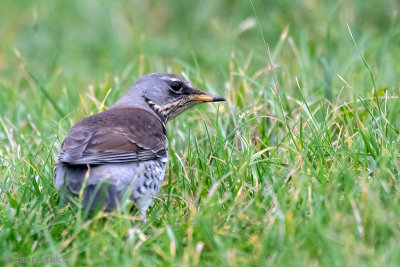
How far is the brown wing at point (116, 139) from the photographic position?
455 cm

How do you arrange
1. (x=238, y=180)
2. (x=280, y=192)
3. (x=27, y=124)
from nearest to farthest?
(x=280, y=192) < (x=238, y=180) < (x=27, y=124)

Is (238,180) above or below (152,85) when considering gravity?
below

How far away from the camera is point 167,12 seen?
421 inches

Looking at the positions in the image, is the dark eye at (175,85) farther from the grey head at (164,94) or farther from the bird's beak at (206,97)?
the bird's beak at (206,97)

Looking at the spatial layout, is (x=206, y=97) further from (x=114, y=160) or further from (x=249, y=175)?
(x=114, y=160)

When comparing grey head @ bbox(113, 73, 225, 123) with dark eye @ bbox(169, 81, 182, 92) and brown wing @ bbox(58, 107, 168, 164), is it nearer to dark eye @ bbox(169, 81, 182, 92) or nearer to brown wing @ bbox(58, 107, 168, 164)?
dark eye @ bbox(169, 81, 182, 92)

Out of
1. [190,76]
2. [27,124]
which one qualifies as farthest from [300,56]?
[27,124]

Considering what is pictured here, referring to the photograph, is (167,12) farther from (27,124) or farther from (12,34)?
(27,124)

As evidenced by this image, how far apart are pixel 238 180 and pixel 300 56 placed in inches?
121

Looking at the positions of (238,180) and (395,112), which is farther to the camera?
(395,112)

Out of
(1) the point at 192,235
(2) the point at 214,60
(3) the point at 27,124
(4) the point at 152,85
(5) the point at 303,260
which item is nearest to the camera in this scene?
(5) the point at 303,260

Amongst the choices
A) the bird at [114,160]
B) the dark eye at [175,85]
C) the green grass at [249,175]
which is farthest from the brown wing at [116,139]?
the dark eye at [175,85]

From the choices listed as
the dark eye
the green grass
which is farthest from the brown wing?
the dark eye

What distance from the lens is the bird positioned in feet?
14.6
